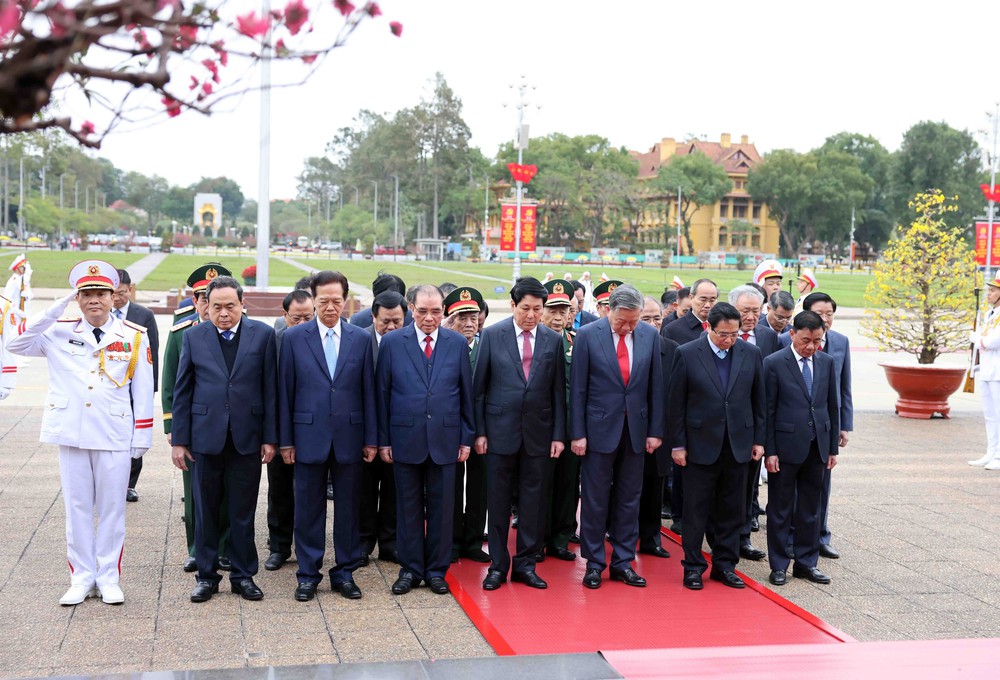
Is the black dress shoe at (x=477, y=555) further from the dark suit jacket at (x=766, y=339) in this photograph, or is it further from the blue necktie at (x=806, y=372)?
the dark suit jacket at (x=766, y=339)

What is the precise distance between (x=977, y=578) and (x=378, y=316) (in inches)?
162

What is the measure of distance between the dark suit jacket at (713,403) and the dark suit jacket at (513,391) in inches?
30.7

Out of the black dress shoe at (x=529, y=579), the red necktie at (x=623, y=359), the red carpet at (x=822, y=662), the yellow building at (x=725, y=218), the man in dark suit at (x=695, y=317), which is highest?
the yellow building at (x=725, y=218)

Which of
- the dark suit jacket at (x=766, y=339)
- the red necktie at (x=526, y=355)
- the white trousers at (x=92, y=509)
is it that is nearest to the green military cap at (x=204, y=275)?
the white trousers at (x=92, y=509)

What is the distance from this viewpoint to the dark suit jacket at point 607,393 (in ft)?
18.4

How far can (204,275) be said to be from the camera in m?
6.41

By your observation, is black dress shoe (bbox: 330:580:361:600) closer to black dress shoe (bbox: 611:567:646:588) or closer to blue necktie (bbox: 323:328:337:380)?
blue necktie (bbox: 323:328:337:380)

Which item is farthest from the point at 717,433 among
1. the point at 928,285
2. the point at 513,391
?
the point at 928,285

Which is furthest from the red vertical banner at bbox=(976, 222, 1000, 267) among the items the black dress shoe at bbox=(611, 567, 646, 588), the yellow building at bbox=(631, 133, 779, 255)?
the yellow building at bbox=(631, 133, 779, 255)

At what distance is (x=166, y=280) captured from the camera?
1473 inches

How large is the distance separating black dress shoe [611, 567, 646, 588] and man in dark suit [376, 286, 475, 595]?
1.03 m

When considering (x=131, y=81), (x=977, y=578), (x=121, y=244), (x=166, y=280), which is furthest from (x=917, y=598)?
(x=121, y=244)

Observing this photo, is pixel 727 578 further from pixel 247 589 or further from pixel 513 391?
pixel 247 589

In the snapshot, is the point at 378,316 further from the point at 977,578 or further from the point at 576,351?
the point at 977,578
